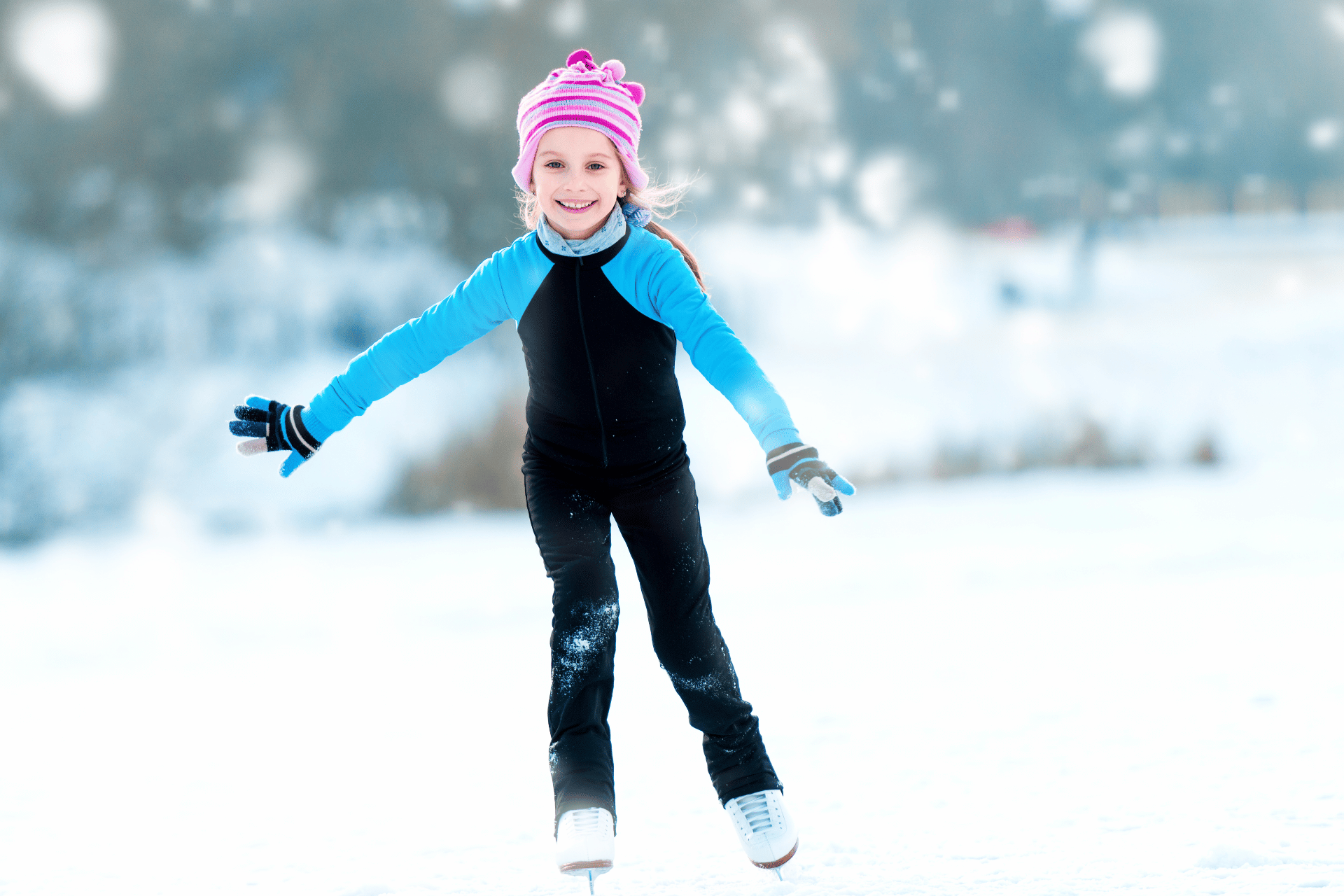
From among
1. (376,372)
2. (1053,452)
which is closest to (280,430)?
(376,372)

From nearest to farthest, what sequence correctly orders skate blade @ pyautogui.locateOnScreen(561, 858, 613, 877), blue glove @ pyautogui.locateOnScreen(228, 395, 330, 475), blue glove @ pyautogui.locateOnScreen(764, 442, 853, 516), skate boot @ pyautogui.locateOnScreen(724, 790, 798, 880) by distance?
blue glove @ pyautogui.locateOnScreen(764, 442, 853, 516)
skate blade @ pyautogui.locateOnScreen(561, 858, 613, 877)
skate boot @ pyautogui.locateOnScreen(724, 790, 798, 880)
blue glove @ pyautogui.locateOnScreen(228, 395, 330, 475)

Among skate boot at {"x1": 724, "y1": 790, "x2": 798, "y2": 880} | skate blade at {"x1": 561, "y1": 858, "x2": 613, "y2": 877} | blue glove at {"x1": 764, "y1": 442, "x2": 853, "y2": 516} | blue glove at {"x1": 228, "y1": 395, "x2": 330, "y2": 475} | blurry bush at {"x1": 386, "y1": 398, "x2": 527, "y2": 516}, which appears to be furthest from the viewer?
blurry bush at {"x1": 386, "y1": 398, "x2": 527, "y2": 516}

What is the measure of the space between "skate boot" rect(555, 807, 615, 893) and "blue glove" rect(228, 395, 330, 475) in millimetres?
972

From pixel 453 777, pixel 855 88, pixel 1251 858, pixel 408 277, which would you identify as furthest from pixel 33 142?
pixel 1251 858

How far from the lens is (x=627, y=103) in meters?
2.14

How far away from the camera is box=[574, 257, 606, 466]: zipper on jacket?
6.68 ft

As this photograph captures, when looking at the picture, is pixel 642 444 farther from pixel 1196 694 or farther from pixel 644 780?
pixel 1196 694

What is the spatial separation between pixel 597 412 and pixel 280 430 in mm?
711

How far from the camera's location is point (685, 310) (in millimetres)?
2033

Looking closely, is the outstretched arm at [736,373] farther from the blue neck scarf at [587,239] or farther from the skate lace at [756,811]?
the skate lace at [756,811]

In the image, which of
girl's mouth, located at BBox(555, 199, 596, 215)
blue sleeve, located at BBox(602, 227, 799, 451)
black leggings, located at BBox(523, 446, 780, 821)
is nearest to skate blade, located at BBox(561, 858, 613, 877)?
black leggings, located at BBox(523, 446, 780, 821)

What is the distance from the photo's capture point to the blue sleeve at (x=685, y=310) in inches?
78.4

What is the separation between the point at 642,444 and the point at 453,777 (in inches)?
53.8

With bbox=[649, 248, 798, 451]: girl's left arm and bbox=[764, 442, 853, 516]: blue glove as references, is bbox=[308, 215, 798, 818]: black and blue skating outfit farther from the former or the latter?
bbox=[764, 442, 853, 516]: blue glove
